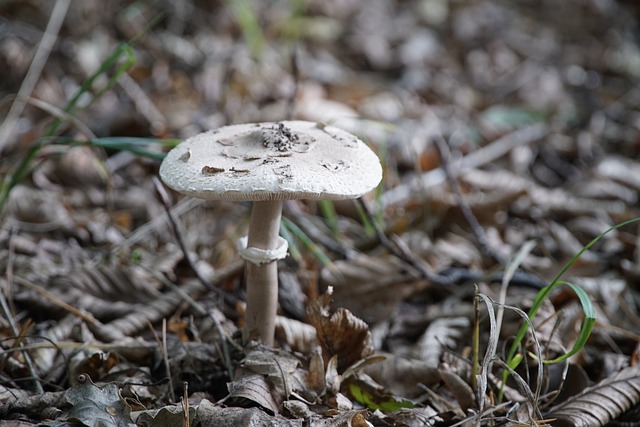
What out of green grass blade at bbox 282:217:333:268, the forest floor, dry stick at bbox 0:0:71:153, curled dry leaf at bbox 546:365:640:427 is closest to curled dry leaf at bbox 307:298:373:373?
the forest floor

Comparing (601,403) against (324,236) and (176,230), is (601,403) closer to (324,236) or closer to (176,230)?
(324,236)

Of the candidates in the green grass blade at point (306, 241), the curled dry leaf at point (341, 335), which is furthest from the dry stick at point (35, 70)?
the curled dry leaf at point (341, 335)

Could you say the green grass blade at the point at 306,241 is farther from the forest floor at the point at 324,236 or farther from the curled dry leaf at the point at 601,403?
the curled dry leaf at the point at 601,403

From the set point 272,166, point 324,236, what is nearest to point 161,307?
point 324,236

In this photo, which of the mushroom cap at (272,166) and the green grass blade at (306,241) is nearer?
the mushroom cap at (272,166)

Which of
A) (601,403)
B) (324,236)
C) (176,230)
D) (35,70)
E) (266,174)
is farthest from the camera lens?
(35,70)

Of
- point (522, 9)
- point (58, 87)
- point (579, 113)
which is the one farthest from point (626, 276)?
point (522, 9)

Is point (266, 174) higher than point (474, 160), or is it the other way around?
point (266, 174)

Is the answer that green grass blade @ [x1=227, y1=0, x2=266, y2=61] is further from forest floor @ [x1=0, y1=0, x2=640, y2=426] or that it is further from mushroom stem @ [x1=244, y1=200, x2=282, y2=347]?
A: mushroom stem @ [x1=244, y1=200, x2=282, y2=347]
